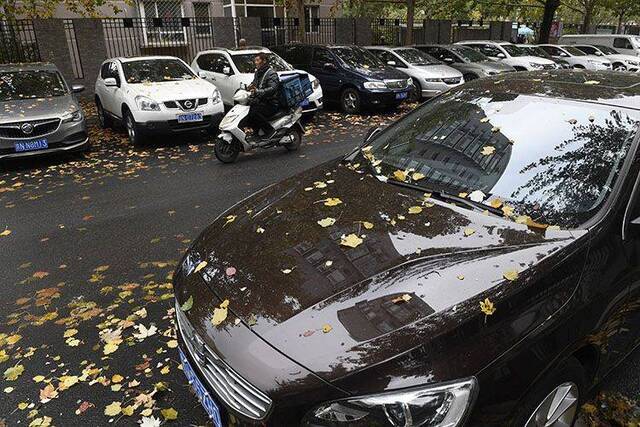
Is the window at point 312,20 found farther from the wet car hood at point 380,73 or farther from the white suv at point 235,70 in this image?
the wet car hood at point 380,73

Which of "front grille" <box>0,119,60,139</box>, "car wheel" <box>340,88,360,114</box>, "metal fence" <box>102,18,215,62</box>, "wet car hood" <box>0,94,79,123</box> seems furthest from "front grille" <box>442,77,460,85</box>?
"front grille" <box>0,119,60,139</box>

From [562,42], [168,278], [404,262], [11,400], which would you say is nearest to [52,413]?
[11,400]

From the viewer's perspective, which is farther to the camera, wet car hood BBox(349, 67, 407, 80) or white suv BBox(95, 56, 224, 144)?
wet car hood BBox(349, 67, 407, 80)

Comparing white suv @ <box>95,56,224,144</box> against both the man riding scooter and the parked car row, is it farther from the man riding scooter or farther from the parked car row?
the man riding scooter

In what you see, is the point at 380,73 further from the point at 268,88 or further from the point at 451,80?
the point at 268,88

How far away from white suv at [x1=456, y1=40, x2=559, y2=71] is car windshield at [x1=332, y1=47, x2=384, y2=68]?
596cm

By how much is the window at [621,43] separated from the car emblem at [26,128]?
26.6 m

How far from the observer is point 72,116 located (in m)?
8.20

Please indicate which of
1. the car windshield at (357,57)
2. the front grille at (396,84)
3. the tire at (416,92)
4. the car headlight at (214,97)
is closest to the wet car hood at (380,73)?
the front grille at (396,84)

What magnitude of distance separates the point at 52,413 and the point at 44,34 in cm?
1435

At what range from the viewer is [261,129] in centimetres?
831

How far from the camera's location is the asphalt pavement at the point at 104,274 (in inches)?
117

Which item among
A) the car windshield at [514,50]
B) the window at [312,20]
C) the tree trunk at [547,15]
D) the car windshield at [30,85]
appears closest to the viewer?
the car windshield at [30,85]

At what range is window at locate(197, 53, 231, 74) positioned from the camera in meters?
11.7
